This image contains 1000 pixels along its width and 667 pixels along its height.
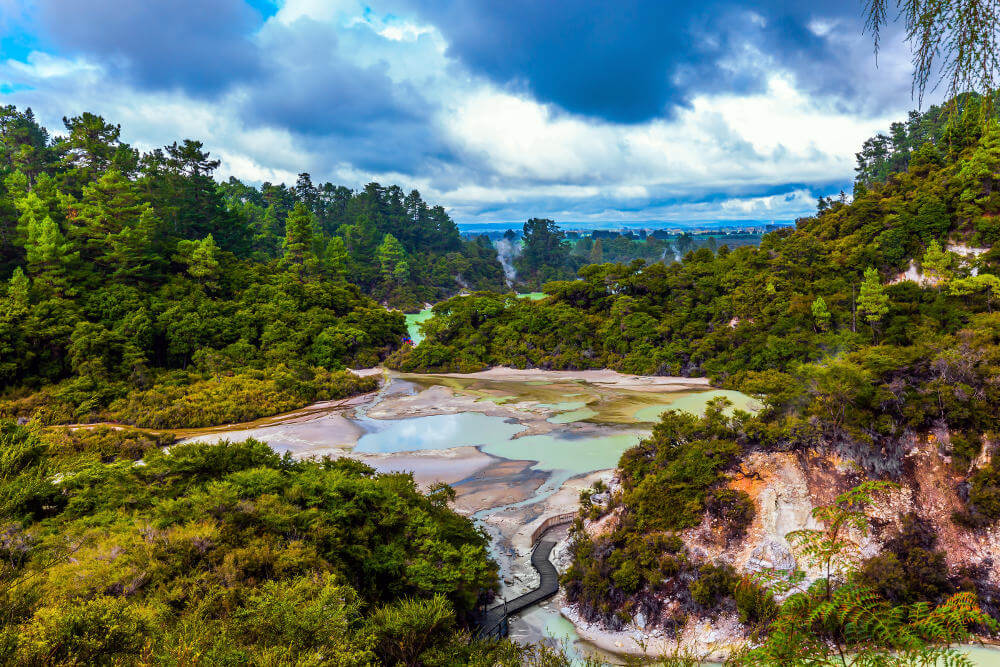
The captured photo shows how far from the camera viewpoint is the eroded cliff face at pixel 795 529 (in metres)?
11.0

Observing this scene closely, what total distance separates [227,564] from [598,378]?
107 feet

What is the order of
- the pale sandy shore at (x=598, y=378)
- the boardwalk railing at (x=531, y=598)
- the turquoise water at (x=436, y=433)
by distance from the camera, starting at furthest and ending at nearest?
the pale sandy shore at (x=598, y=378) < the turquoise water at (x=436, y=433) < the boardwalk railing at (x=531, y=598)

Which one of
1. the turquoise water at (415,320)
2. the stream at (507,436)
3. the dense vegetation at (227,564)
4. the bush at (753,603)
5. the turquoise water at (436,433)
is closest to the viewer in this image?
the dense vegetation at (227,564)

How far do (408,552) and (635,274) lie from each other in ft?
132

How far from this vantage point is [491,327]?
153 ft

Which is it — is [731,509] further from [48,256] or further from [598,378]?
[48,256]

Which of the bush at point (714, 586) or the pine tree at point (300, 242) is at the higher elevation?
the pine tree at point (300, 242)

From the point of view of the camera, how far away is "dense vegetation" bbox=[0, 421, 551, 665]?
618 centimetres

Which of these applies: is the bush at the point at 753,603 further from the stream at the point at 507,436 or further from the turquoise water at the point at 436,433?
the turquoise water at the point at 436,433

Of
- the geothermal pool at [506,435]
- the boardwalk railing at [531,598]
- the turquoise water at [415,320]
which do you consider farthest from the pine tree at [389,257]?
the boardwalk railing at [531,598]

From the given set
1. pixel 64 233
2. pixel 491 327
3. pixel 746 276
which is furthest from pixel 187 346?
pixel 746 276

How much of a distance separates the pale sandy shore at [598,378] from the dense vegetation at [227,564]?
23.8 metres

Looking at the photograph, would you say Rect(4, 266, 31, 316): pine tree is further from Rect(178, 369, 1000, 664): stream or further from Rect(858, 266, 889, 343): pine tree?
Rect(858, 266, 889, 343): pine tree

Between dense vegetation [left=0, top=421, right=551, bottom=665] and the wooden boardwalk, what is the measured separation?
27.1 inches
